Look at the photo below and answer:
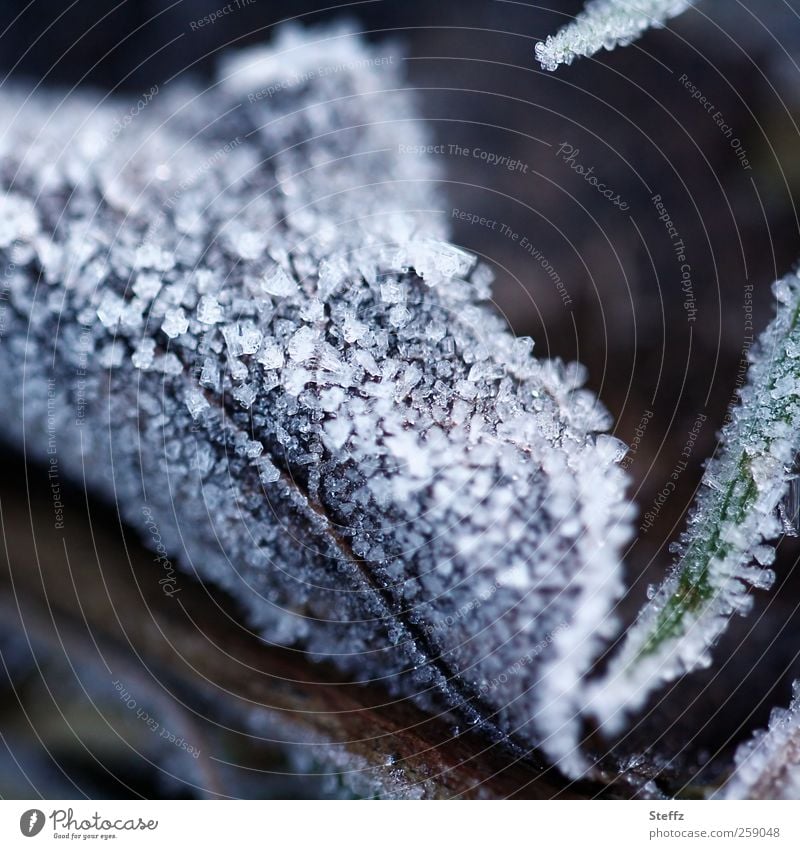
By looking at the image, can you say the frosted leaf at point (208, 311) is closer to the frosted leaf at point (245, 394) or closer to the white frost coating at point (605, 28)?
the frosted leaf at point (245, 394)

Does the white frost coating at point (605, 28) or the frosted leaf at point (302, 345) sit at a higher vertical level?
the white frost coating at point (605, 28)

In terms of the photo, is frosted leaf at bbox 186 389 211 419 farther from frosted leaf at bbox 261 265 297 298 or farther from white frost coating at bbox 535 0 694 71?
white frost coating at bbox 535 0 694 71

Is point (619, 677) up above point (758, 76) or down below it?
below

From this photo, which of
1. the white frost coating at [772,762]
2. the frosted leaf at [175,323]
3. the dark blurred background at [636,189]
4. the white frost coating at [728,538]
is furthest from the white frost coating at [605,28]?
the white frost coating at [772,762]

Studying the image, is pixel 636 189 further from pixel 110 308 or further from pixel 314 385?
pixel 110 308

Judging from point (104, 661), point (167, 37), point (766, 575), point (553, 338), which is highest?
point (167, 37)

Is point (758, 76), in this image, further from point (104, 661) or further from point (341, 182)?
point (104, 661)
